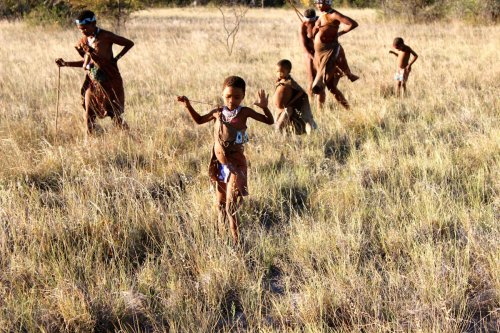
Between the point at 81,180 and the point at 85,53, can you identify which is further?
the point at 85,53

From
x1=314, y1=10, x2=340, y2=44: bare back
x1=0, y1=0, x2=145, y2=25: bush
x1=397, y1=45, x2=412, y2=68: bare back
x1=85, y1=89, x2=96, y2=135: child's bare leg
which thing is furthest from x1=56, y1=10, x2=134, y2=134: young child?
x1=0, y1=0, x2=145, y2=25: bush

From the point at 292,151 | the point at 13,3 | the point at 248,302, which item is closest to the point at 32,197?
the point at 248,302

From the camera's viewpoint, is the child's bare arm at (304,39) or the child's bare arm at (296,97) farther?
the child's bare arm at (304,39)

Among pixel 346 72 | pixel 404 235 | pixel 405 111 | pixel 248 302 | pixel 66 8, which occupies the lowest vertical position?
pixel 248 302

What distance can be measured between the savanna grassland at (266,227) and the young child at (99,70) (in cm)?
44

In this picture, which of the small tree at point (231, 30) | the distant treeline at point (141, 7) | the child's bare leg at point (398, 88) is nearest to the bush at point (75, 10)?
the distant treeline at point (141, 7)

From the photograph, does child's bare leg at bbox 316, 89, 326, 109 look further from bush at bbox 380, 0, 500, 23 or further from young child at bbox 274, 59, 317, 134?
bush at bbox 380, 0, 500, 23

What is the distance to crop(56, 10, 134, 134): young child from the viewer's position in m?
5.34

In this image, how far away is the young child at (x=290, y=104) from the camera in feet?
16.9

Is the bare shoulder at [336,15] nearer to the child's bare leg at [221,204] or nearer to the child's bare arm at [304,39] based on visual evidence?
the child's bare arm at [304,39]

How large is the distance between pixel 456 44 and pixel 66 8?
16870 millimetres

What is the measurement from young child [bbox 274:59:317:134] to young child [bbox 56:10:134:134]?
1.82 m

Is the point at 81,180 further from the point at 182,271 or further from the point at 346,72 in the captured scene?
the point at 346,72

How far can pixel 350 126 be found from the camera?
585cm
